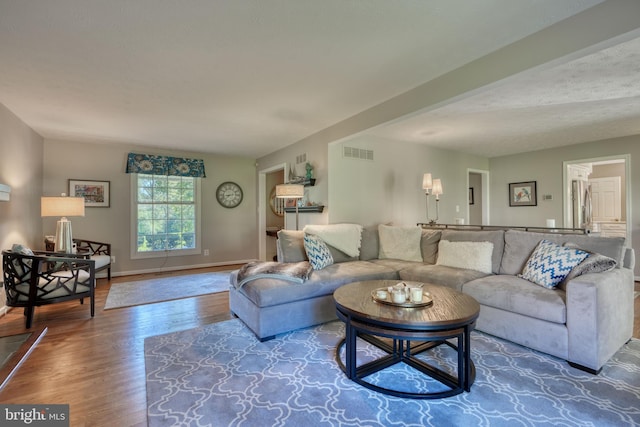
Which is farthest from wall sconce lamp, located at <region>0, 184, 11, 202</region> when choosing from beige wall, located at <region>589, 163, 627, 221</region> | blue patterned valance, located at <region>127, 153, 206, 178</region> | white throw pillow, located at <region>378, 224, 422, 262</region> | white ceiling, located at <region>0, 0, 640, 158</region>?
beige wall, located at <region>589, 163, 627, 221</region>

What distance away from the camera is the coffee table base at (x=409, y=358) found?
170cm

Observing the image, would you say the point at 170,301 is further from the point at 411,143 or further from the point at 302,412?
the point at 411,143

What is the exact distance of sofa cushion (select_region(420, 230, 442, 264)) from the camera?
362 centimetres

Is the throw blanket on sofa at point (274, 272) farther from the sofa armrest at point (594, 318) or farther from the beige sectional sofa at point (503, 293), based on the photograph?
the sofa armrest at point (594, 318)

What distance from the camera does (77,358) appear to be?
88.5 inches

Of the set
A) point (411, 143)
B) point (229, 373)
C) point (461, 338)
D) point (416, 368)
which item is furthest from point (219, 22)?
point (411, 143)

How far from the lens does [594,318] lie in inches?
77.4

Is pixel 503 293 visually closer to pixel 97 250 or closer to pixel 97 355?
pixel 97 355

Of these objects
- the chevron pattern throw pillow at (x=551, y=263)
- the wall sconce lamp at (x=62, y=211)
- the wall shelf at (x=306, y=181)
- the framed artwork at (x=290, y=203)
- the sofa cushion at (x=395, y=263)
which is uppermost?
the wall shelf at (x=306, y=181)

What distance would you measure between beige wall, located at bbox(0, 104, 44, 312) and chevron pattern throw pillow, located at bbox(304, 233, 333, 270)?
11.0 feet

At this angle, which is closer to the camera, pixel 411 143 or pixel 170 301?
pixel 170 301

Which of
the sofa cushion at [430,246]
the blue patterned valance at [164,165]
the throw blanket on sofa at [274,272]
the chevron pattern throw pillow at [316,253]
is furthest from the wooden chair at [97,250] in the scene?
the sofa cushion at [430,246]

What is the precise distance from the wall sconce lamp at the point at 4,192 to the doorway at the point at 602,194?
8.27 meters

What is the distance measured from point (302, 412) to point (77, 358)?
189 cm
